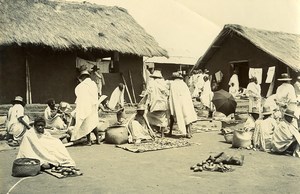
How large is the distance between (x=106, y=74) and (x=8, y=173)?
29.0 feet

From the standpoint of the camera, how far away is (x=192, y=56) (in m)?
26.2

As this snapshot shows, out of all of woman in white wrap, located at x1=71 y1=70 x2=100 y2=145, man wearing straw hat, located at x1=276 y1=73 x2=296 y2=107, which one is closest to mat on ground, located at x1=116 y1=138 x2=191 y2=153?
woman in white wrap, located at x1=71 y1=70 x2=100 y2=145

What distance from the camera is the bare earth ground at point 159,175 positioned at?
468 cm

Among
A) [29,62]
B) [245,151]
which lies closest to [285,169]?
[245,151]

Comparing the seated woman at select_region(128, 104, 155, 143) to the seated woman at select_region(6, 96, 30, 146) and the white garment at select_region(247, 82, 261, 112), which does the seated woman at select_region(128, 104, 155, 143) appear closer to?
the seated woman at select_region(6, 96, 30, 146)

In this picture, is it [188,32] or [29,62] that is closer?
[29,62]

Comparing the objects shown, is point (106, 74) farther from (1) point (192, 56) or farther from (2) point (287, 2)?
(1) point (192, 56)

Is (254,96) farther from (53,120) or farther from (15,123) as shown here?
(15,123)

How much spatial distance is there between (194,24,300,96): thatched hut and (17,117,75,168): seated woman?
11095 millimetres

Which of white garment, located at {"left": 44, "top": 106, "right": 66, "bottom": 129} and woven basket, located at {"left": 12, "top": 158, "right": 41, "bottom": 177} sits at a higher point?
white garment, located at {"left": 44, "top": 106, "right": 66, "bottom": 129}

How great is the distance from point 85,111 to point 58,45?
15.5 ft

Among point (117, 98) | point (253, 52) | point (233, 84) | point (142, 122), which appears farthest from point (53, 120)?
point (253, 52)

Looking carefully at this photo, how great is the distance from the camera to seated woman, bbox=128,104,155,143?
8.29 m

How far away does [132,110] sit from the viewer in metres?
13.1
